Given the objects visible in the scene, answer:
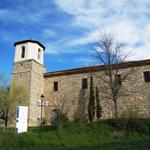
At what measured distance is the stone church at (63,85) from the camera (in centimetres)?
2556

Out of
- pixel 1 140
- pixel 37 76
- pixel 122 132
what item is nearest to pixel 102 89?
pixel 37 76

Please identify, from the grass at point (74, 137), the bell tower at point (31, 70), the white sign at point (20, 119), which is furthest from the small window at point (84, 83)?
the white sign at point (20, 119)

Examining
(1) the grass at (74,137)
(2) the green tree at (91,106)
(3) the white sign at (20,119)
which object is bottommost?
(1) the grass at (74,137)

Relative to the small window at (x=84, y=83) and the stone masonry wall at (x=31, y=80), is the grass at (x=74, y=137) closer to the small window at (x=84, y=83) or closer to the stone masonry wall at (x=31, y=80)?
the stone masonry wall at (x=31, y=80)

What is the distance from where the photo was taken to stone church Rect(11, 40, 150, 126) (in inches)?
1006

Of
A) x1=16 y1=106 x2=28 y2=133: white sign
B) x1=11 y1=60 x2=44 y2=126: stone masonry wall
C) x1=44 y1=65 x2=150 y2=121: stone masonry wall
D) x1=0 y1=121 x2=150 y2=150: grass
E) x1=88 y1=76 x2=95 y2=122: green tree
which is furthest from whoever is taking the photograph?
x1=11 y1=60 x2=44 y2=126: stone masonry wall

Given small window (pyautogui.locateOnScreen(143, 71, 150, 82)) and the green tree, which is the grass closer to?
the green tree

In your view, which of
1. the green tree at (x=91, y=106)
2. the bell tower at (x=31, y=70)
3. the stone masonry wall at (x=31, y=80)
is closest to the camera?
the green tree at (x=91, y=106)

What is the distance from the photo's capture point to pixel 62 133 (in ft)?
49.0

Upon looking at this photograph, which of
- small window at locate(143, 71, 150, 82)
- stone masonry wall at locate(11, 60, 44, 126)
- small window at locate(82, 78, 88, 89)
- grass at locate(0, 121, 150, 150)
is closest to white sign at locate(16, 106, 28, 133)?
grass at locate(0, 121, 150, 150)

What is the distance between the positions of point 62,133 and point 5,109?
12.1 metres

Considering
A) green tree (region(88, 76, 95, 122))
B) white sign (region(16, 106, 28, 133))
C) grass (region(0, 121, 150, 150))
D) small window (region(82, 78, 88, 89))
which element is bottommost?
grass (region(0, 121, 150, 150))

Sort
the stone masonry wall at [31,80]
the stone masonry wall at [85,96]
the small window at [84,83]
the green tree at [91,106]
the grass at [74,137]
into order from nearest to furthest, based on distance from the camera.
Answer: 1. the grass at [74,137]
2. the green tree at [91,106]
3. the stone masonry wall at [85,96]
4. the stone masonry wall at [31,80]
5. the small window at [84,83]

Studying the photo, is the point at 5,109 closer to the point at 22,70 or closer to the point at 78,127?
the point at 22,70
